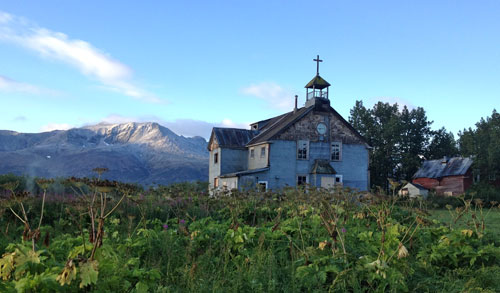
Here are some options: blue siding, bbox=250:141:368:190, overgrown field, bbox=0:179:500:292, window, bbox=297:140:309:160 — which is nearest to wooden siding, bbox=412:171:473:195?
blue siding, bbox=250:141:368:190

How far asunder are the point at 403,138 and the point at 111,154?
96.2 metres

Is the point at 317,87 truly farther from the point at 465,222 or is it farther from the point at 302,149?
the point at 465,222

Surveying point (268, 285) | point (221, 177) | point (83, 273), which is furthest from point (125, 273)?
point (221, 177)

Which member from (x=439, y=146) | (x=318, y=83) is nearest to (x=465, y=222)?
(x=318, y=83)

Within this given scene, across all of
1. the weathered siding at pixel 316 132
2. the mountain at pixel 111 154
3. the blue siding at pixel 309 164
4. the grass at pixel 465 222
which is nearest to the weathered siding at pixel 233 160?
the blue siding at pixel 309 164

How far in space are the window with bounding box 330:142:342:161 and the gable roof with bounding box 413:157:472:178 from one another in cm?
1997

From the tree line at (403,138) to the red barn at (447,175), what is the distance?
2.46m

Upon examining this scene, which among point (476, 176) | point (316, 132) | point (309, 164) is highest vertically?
point (316, 132)

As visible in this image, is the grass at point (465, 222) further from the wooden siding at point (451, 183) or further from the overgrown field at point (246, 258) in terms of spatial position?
the wooden siding at point (451, 183)

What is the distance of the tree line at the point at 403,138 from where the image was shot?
163 feet

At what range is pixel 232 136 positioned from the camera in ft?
107

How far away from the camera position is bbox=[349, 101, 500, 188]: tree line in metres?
49.6

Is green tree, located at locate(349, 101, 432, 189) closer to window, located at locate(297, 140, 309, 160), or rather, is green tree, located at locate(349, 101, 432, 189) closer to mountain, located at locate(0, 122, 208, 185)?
window, located at locate(297, 140, 309, 160)

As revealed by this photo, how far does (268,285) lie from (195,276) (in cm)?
89
